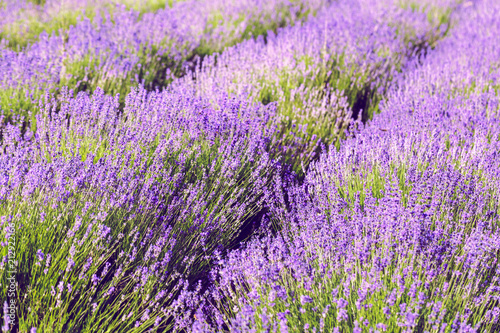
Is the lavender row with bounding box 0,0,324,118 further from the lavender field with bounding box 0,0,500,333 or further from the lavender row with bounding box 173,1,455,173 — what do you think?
the lavender row with bounding box 173,1,455,173

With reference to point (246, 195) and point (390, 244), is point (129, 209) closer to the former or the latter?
point (246, 195)

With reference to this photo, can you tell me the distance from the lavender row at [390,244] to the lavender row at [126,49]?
2.06m

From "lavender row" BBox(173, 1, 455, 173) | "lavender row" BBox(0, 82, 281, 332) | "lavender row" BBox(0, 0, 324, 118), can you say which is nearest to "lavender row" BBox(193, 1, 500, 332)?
"lavender row" BBox(0, 82, 281, 332)

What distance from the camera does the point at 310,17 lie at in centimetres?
589

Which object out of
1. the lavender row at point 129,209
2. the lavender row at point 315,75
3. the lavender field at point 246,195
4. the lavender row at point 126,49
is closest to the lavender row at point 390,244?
the lavender field at point 246,195

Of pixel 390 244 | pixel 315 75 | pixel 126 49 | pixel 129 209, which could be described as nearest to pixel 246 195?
pixel 129 209

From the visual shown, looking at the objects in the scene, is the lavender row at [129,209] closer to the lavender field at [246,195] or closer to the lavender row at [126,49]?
the lavender field at [246,195]

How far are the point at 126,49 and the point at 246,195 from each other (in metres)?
2.61

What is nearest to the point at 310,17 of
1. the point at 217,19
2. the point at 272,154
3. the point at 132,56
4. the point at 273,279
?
the point at 217,19

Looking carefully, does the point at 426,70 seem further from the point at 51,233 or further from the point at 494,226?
the point at 51,233

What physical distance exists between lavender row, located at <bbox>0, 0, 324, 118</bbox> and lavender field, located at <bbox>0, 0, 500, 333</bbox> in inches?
1.3

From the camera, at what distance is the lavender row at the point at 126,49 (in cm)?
321

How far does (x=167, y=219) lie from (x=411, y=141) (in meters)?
1.69

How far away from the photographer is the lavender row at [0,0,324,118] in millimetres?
3215
